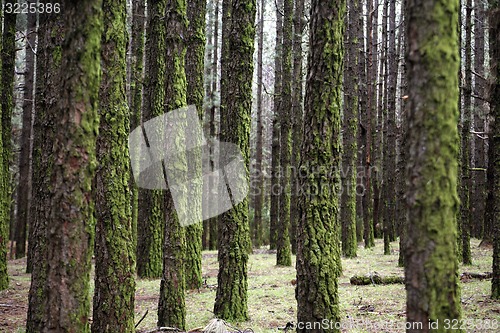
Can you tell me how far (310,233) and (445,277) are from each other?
2.22 m

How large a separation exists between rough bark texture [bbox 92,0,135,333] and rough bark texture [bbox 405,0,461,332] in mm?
3408

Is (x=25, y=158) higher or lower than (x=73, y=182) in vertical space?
higher

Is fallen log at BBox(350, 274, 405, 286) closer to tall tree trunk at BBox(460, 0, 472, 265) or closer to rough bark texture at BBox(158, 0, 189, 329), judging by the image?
tall tree trunk at BBox(460, 0, 472, 265)

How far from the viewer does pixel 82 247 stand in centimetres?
370

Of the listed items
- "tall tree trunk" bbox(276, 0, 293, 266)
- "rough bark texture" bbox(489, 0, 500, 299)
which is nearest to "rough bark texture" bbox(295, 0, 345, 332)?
"rough bark texture" bbox(489, 0, 500, 299)

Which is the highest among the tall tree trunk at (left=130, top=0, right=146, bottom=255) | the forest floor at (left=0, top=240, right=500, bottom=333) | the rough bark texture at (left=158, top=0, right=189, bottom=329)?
the tall tree trunk at (left=130, top=0, right=146, bottom=255)

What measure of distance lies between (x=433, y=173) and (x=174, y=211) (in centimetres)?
392

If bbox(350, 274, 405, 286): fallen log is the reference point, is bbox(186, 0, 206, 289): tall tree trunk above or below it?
above

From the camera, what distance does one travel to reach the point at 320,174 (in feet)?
17.4

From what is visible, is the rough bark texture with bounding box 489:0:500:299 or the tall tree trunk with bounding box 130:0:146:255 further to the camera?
the tall tree trunk with bounding box 130:0:146:255

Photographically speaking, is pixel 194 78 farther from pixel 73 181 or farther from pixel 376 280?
pixel 73 181

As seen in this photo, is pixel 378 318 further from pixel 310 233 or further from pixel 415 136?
pixel 415 136

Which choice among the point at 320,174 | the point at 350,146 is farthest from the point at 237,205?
the point at 350,146

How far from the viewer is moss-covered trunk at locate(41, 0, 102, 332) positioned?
3645mm
